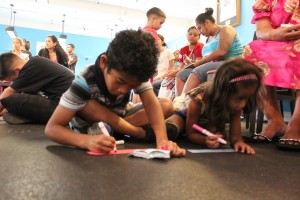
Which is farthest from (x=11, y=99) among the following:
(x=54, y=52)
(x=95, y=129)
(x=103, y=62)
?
(x=54, y=52)

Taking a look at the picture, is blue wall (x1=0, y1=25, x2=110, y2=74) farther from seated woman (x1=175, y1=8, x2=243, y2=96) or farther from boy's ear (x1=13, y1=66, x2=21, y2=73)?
seated woman (x1=175, y1=8, x2=243, y2=96)

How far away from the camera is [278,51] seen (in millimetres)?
1116

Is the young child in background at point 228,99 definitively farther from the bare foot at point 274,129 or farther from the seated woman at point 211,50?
the seated woman at point 211,50

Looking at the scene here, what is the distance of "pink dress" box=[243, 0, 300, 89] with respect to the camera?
1.07 m

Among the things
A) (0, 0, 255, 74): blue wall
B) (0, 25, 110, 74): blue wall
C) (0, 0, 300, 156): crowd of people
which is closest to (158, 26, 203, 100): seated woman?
(0, 0, 300, 156): crowd of people

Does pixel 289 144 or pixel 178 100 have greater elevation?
pixel 178 100

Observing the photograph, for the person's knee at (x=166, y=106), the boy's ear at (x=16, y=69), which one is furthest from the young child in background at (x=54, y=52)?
the person's knee at (x=166, y=106)

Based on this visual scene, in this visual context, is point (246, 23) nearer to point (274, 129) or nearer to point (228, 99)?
point (274, 129)

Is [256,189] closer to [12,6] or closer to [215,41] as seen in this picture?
[215,41]

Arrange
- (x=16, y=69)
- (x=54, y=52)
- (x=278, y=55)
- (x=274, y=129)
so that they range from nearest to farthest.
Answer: (x=278, y=55) < (x=274, y=129) < (x=16, y=69) < (x=54, y=52)

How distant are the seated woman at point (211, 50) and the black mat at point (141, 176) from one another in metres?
0.69

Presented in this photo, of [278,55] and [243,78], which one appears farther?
[278,55]

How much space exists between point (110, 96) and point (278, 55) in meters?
0.70

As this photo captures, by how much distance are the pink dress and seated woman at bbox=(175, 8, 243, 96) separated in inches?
13.3
